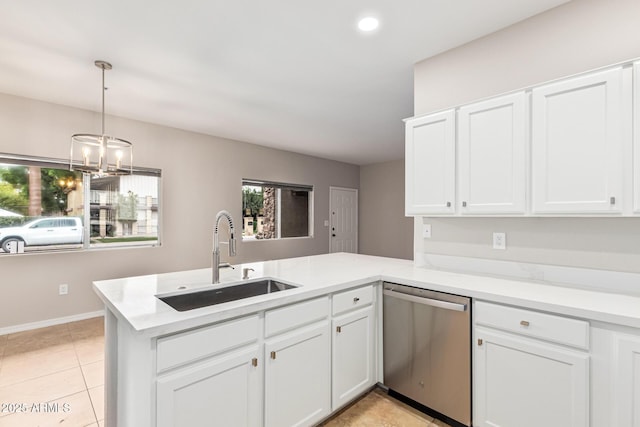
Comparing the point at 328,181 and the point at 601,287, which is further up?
the point at 328,181

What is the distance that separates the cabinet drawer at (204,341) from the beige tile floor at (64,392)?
98cm

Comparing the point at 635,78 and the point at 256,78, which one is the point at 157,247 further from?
the point at 635,78

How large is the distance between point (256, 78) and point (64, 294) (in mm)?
3415

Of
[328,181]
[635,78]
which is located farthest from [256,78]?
[328,181]

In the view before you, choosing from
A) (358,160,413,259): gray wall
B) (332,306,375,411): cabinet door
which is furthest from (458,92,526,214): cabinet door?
(358,160,413,259): gray wall

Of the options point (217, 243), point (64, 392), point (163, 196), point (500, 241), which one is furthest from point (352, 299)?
point (163, 196)

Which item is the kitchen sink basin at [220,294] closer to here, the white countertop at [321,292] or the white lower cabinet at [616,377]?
the white countertop at [321,292]

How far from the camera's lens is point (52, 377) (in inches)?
99.2

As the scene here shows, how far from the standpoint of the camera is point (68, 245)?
12.3ft

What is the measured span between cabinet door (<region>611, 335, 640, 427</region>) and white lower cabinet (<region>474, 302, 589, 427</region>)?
107 millimetres

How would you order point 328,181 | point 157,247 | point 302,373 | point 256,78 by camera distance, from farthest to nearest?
point 328,181, point 157,247, point 256,78, point 302,373

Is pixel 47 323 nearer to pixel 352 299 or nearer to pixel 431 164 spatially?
pixel 352 299

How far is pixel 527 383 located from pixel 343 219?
19.2ft

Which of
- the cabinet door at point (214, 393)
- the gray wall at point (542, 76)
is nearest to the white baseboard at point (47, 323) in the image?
the cabinet door at point (214, 393)
